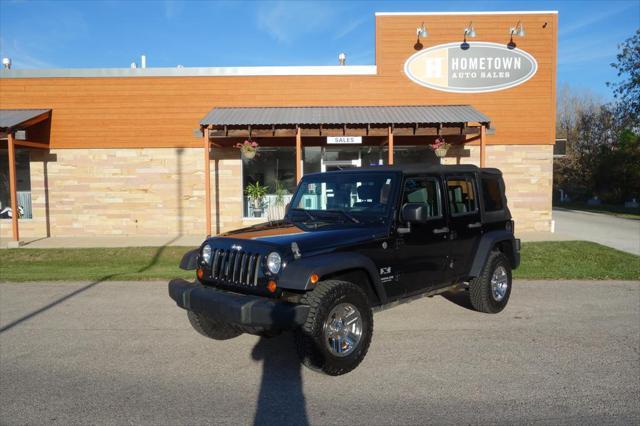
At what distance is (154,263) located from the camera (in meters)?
11.2

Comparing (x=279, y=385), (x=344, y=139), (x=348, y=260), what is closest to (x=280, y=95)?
(x=344, y=139)

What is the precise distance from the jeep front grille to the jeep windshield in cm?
107

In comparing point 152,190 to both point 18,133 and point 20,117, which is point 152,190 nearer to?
point 18,133

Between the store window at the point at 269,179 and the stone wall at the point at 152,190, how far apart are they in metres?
0.32

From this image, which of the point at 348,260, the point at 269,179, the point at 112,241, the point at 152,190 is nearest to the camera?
the point at 348,260

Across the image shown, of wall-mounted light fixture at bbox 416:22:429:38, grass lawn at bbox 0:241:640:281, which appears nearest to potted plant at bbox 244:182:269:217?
grass lawn at bbox 0:241:640:281

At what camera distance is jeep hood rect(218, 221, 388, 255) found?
438cm

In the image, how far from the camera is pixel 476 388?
4.01 metres

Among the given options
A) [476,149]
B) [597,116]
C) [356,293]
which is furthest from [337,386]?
[597,116]

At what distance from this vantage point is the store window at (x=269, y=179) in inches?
601

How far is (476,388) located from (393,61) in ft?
42.0

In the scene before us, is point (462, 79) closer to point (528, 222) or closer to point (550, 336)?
point (528, 222)

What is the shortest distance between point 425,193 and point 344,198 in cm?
92

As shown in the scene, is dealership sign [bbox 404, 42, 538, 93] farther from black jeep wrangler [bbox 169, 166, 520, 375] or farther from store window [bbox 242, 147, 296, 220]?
black jeep wrangler [bbox 169, 166, 520, 375]
